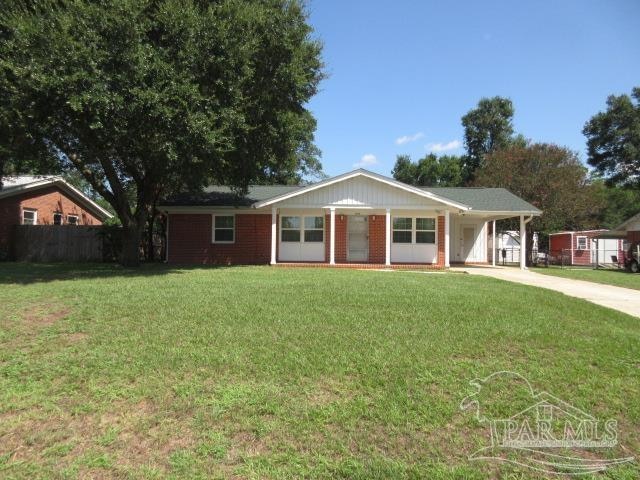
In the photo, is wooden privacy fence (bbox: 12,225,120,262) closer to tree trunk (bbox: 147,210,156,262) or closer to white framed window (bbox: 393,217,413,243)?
tree trunk (bbox: 147,210,156,262)

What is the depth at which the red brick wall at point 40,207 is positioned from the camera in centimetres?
2141

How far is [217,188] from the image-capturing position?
77.9 ft

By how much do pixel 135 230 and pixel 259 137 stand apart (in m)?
5.49

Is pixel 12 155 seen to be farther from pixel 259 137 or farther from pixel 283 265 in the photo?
pixel 283 265

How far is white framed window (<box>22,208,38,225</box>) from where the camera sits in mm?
22703

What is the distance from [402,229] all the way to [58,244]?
15948 mm

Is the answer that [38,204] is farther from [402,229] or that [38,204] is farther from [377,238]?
[402,229]

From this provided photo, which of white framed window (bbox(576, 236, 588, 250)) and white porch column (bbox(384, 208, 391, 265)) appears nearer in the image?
white porch column (bbox(384, 208, 391, 265))

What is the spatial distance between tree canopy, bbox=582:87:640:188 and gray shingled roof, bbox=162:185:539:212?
2170cm

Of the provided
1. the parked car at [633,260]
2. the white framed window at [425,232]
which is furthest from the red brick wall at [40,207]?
the parked car at [633,260]

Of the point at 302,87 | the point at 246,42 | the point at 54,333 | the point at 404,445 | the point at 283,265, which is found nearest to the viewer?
the point at 404,445

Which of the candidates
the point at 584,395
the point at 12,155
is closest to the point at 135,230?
the point at 12,155

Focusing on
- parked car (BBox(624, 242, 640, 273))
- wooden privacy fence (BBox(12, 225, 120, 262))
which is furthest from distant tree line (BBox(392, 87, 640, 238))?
wooden privacy fence (BBox(12, 225, 120, 262))

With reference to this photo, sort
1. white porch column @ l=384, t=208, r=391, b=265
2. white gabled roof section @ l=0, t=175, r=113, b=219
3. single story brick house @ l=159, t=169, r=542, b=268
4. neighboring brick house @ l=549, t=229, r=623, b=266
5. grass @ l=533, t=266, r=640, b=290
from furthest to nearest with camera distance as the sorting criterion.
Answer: neighboring brick house @ l=549, t=229, r=623, b=266 < white gabled roof section @ l=0, t=175, r=113, b=219 < single story brick house @ l=159, t=169, r=542, b=268 < white porch column @ l=384, t=208, r=391, b=265 < grass @ l=533, t=266, r=640, b=290
